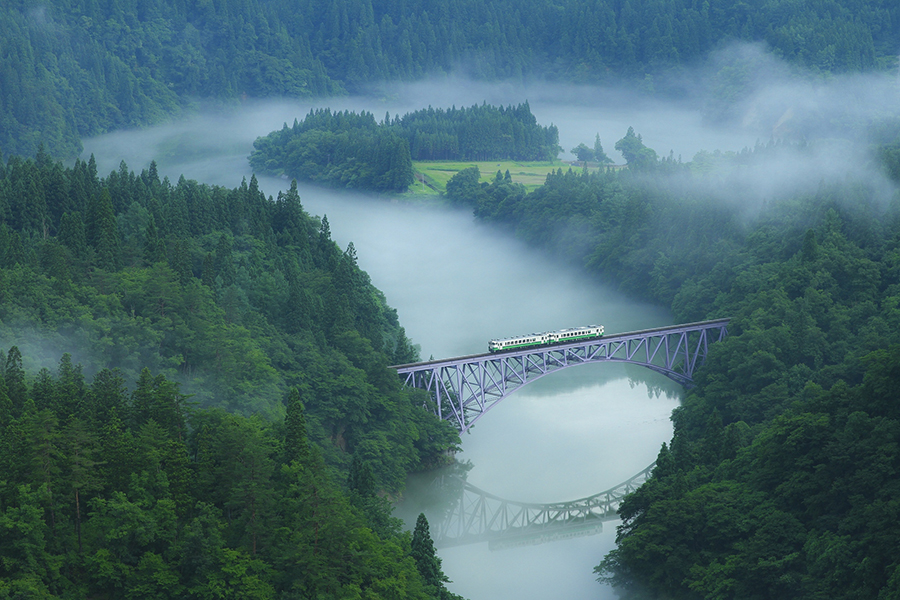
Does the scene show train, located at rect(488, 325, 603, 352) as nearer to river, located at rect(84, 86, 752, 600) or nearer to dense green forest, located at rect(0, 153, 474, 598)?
dense green forest, located at rect(0, 153, 474, 598)

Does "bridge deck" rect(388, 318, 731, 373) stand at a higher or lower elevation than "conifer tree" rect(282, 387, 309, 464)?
higher

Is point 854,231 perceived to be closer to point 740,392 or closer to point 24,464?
point 740,392

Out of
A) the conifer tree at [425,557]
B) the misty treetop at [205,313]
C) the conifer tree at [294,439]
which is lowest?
the conifer tree at [425,557]

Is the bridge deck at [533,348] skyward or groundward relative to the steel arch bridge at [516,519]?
skyward

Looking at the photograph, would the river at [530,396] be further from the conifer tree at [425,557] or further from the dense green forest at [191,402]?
the conifer tree at [425,557]

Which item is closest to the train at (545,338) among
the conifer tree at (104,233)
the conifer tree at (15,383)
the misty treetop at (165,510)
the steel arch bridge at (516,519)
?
the steel arch bridge at (516,519)

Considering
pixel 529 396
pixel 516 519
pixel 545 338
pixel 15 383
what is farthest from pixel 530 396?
pixel 15 383

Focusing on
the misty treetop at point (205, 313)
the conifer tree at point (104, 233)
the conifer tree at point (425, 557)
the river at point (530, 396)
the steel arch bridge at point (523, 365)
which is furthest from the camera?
the steel arch bridge at point (523, 365)

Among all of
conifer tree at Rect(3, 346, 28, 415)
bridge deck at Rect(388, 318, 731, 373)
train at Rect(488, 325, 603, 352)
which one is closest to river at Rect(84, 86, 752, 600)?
bridge deck at Rect(388, 318, 731, 373)

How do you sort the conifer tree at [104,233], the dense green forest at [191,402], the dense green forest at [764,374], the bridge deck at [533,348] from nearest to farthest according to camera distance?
1. the dense green forest at [191,402]
2. the dense green forest at [764,374]
3. the bridge deck at [533,348]
4. the conifer tree at [104,233]
